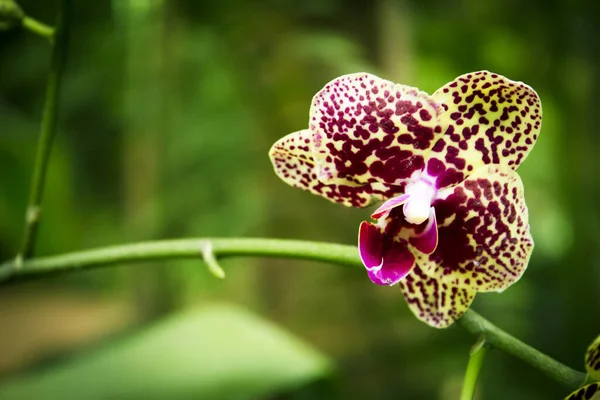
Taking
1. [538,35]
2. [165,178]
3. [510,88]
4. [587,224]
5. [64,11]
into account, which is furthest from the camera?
[165,178]

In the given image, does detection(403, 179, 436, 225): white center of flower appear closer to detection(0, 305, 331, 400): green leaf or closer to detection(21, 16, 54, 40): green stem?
detection(21, 16, 54, 40): green stem

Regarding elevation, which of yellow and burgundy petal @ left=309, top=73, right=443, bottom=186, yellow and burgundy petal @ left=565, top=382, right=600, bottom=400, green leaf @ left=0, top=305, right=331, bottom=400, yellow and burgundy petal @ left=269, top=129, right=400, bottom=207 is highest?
yellow and burgundy petal @ left=309, top=73, right=443, bottom=186

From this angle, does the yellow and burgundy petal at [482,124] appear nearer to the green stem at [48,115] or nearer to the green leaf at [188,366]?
the green stem at [48,115]

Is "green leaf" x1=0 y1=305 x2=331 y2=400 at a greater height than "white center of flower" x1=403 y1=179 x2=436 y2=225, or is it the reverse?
"white center of flower" x1=403 y1=179 x2=436 y2=225

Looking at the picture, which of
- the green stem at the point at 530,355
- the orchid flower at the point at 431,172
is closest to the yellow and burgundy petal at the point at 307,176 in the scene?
the orchid flower at the point at 431,172

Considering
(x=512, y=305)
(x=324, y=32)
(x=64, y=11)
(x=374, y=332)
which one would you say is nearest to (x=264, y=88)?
(x=324, y=32)

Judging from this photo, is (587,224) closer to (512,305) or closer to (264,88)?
(512,305)

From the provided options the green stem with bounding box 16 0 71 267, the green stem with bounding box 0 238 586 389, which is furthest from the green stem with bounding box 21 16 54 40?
the green stem with bounding box 0 238 586 389

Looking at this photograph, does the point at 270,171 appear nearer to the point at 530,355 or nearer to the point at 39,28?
the point at 39,28
